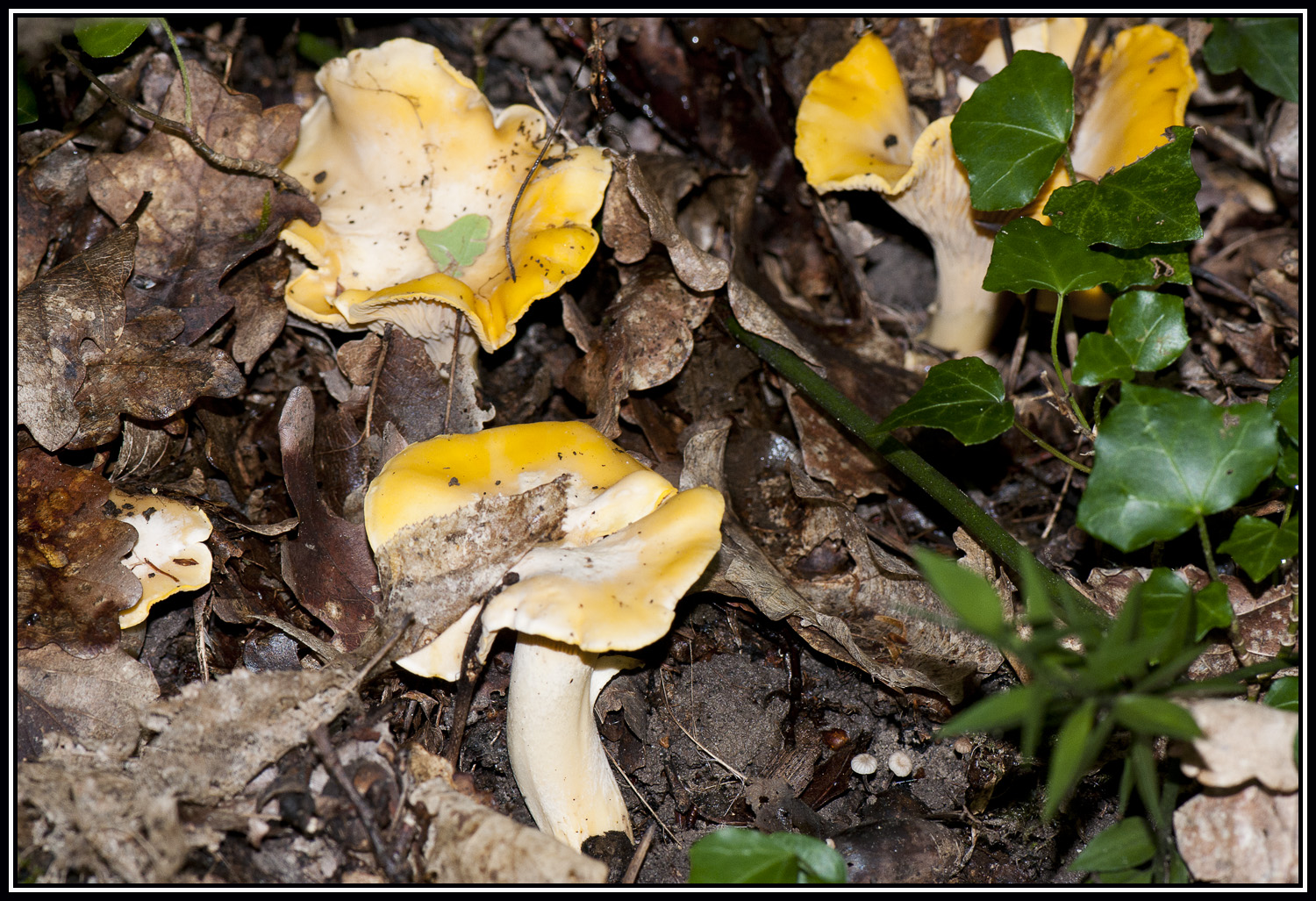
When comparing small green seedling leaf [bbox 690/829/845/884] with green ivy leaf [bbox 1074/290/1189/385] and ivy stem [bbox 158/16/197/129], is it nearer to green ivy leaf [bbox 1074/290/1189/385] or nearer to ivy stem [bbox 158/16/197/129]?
green ivy leaf [bbox 1074/290/1189/385]

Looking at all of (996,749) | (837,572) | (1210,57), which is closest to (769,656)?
(837,572)

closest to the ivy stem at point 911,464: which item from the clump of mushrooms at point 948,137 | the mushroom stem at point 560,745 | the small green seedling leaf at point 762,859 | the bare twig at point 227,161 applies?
the clump of mushrooms at point 948,137

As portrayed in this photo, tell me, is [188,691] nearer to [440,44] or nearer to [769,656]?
[769,656]

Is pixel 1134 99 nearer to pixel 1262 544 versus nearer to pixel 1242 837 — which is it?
pixel 1262 544

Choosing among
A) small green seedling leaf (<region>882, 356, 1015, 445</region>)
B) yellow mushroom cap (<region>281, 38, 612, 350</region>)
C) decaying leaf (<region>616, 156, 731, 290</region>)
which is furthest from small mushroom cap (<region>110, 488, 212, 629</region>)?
small green seedling leaf (<region>882, 356, 1015, 445</region>)

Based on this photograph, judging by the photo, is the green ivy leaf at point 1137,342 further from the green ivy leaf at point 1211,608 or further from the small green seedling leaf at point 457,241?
the small green seedling leaf at point 457,241

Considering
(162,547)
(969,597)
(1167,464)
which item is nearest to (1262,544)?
(1167,464)
